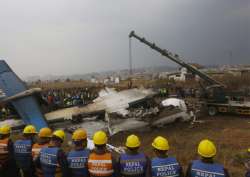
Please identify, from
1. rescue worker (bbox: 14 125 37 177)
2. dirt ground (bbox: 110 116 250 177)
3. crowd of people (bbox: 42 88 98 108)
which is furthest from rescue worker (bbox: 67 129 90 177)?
crowd of people (bbox: 42 88 98 108)

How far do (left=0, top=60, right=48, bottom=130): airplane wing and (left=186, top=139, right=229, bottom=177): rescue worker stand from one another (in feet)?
40.7

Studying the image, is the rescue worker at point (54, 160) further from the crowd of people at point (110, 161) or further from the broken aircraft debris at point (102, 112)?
the broken aircraft debris at point (102, 112)

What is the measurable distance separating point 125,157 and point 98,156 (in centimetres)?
49

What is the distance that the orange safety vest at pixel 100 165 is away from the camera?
5.28m

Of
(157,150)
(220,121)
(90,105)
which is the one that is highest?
(157,150)

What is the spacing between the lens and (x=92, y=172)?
531cm

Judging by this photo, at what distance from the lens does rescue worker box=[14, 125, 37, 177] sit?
7.08 m

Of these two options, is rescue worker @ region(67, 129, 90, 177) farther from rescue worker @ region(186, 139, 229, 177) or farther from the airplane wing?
the airplane wing

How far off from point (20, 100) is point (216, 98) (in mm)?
13124

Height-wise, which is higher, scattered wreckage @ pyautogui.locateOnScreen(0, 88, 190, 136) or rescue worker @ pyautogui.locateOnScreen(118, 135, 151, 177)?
rescue worker @ pyautogui.locateOnScreen(118, 135, 151, 177)

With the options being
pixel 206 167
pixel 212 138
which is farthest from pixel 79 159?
pixel 212 138

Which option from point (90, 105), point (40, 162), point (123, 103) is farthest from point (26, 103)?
point (40, 162)

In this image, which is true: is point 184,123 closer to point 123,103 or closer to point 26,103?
point 123,103

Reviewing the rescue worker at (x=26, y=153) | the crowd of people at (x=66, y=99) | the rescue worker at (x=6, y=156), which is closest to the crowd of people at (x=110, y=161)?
the rescue worker at (x=26, y=153)
